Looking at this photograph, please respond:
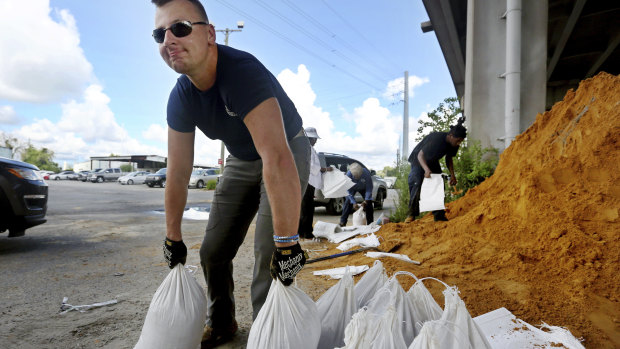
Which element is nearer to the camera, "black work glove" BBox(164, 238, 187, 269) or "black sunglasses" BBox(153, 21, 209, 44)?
"black sunglasses" BBox(153, 21, 209, 44)

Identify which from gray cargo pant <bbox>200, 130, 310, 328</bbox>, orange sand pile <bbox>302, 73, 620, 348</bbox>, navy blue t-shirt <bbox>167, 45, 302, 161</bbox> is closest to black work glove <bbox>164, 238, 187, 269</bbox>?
gray cargo pant <bbox>200, 130, 310, 328</bbox>

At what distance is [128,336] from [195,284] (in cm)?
80

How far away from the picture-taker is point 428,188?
4.45 metres

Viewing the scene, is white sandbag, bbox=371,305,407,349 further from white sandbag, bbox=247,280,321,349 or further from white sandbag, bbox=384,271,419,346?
Answer: white sandbag, bbox=247,280,321,349

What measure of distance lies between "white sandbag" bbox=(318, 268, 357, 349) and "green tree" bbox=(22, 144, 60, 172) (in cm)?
6813

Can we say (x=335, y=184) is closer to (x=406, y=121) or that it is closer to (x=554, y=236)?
(x=554, y=236)

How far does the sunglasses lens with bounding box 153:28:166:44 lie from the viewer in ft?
4.75

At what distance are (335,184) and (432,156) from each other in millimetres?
1589

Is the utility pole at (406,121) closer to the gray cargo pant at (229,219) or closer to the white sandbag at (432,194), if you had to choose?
the white sandbag at (432,194)

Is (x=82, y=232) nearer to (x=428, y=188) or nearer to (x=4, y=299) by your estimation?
(x=4, y=299)

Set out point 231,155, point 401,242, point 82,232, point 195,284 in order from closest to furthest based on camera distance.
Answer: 1. point 195,284
2. point 231,155
3. point 401,242
4. point 82,232

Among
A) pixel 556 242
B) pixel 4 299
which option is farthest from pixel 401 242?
pixel 4 299

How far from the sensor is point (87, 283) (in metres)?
3.04

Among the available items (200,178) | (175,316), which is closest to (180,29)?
(175,316)
